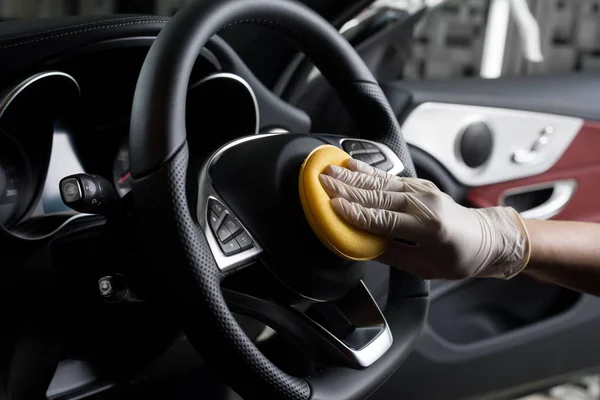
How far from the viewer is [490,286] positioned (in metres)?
1.47

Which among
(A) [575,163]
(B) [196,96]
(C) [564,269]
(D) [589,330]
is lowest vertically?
(D) [589,330]

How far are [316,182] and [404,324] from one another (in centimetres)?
23

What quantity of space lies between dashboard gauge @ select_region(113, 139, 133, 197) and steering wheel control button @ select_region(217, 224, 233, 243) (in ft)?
1.11

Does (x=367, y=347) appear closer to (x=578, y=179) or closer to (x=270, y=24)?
(x=270, y=24)

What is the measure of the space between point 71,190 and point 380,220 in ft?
0.99

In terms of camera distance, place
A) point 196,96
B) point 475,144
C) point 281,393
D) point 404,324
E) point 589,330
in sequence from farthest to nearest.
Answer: point 589,330, point 475,144, point 196,96, point 404,324, point 281,393

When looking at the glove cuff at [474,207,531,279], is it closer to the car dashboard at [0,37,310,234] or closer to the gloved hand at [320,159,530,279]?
the gloved hand at [320,159,530,279]

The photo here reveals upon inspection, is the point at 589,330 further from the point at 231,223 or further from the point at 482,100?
the point at 231,223

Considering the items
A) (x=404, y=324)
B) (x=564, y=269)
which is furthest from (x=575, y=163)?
(x=404, y=324)

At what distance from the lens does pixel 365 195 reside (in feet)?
2.49

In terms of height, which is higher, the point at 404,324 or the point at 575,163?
the point at 404,324

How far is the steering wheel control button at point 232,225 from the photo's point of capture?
743 millimetres

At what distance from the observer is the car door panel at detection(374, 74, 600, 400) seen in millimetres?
1325

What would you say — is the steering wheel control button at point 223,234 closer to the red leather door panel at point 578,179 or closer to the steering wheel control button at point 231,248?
the steering wheel control button at point 231,248
